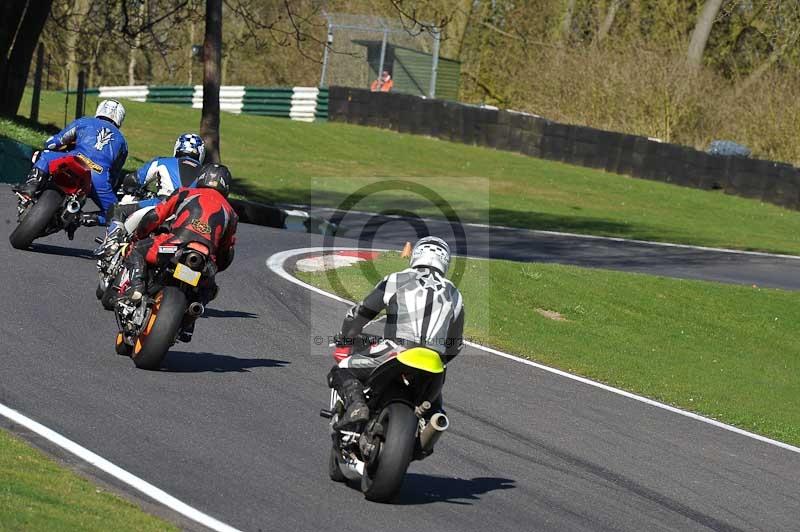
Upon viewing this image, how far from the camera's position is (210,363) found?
10.2 meters

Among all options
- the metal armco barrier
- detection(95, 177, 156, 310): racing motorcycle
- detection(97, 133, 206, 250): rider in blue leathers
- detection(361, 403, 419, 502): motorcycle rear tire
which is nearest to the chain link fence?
the metal armco barrier

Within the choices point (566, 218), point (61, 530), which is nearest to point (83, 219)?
point (61, 530)

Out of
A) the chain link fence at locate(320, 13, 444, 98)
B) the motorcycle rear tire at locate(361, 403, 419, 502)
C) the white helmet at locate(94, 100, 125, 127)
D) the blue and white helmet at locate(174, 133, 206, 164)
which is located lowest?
the motorcycle rear tire at locate(361, 403, 419, 502)

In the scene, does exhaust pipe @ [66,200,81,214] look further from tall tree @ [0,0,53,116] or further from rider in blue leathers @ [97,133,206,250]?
tall tree @ [0,0,53,116]

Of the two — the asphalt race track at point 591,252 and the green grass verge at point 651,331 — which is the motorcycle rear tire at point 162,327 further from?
the asphalt race track at point 591,252

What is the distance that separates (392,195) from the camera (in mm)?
30938

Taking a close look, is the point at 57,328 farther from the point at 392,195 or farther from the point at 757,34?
the point at 757,34

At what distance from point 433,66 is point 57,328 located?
3279 cm

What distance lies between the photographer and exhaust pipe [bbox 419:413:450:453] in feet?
22.7

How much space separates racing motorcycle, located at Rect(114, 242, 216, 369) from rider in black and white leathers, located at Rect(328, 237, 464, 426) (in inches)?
84.7

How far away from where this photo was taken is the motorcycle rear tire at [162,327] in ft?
30.2

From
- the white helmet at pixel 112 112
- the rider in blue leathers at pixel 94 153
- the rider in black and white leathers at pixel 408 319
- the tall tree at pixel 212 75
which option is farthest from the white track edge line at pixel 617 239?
the rider in black and white leathers at pixel 408 319

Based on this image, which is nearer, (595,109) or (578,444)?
(578,444)

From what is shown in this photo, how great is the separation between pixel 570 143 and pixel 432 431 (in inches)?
1224
